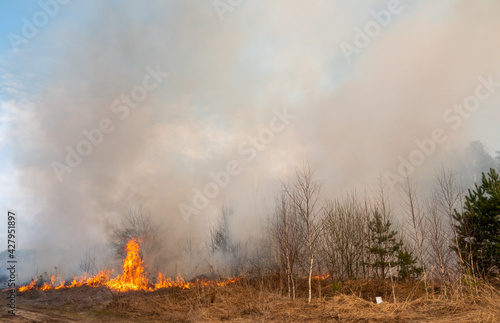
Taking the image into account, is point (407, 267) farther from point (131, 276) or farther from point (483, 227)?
point (131, 276)

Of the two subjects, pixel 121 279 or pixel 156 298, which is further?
pixel 121 279

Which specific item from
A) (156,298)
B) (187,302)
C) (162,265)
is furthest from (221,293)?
(162,265)

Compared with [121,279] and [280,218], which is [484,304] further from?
[121,279]

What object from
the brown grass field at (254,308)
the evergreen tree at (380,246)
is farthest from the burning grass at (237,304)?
the evergreen tree at (380,246)

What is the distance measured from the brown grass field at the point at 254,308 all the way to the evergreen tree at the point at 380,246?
325 centimetres

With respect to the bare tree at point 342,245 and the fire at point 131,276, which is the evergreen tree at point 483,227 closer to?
the bare tree at point 342,245

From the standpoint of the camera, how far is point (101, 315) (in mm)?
13984

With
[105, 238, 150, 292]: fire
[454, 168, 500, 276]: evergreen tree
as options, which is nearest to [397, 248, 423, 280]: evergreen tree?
[454, 168, 500, 276]: evergreen tree

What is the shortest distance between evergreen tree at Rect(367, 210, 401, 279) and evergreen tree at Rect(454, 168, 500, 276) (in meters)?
6.08

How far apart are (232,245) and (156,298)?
1814 centimetres

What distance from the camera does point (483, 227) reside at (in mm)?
19125

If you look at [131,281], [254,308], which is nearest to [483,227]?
[254,308]

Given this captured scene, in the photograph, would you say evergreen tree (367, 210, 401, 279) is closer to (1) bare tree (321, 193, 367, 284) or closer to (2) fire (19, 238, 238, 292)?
(1) bare tree (321, 193, 367, 284)

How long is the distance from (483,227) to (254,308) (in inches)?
659
